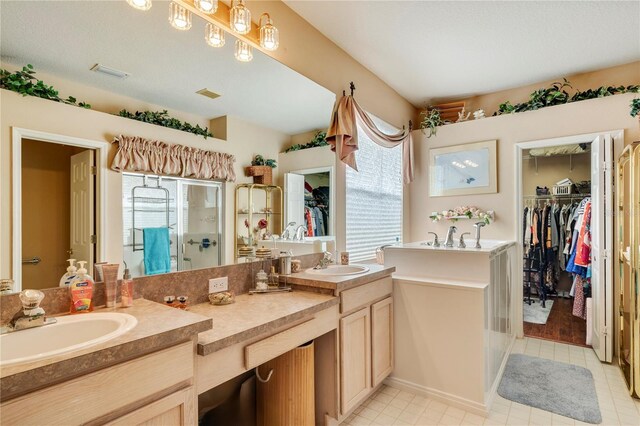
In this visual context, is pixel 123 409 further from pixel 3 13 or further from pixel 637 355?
pixel 637 355

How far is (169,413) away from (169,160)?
1.06m

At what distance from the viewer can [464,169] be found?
141 inches

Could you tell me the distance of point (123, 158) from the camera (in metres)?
1.38

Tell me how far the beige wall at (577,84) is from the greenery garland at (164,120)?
3.13 meters

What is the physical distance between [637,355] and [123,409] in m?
2.92

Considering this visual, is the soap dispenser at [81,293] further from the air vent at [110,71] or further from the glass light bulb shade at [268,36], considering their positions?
the glass light bulb shade at [268,36]

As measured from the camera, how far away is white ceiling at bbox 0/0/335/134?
1164 mm

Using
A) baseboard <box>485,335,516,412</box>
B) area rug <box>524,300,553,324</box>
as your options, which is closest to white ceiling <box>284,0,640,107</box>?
baseboard <box>485,335,516,412</box>

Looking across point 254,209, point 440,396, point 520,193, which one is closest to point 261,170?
point 254,209

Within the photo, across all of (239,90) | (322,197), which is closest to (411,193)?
(322,197)

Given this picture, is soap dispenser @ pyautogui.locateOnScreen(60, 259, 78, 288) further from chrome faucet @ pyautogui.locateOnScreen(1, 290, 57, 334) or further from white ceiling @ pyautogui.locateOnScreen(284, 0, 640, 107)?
white ceiling @ pyautogui.locateOnScreen(284, 0, 640, 107)

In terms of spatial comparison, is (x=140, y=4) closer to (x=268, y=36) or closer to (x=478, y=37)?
(x=268, y=36)

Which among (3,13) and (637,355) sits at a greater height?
(3,13)

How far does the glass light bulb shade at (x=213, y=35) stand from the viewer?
1683 mm
